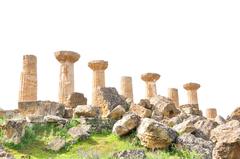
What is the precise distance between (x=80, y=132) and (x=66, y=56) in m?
14.0

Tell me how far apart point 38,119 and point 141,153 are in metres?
5.61

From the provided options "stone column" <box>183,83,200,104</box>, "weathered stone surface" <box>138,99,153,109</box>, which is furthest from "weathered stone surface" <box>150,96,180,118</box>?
"stone column" <box>183,83,200,104</box>

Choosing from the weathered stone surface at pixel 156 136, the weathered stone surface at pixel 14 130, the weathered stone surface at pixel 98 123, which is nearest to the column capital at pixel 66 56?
the weathered stone surface at pixel 98 123

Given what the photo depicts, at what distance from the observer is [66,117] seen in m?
20.8

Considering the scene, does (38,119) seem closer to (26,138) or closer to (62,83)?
(26,138)

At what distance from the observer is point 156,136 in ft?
52.7

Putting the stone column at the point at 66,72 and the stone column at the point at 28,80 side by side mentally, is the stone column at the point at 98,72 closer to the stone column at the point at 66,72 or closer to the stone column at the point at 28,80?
the stone column at the point at 66,72

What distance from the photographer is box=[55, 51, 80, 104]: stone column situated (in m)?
31.1

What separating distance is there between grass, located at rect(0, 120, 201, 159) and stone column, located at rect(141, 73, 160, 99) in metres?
20.1

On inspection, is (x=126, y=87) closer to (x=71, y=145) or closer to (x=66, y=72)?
(x=66, y=72)

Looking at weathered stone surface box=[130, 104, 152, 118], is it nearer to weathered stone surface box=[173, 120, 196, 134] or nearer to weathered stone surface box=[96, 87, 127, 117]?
weathered stone surface box=[96, 87, 127, 117]

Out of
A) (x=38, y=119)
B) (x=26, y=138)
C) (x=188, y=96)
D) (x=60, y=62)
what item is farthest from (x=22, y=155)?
(x=188, y=96)

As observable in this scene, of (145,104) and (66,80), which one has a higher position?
(66,80)

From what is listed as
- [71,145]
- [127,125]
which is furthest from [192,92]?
[71,145]
